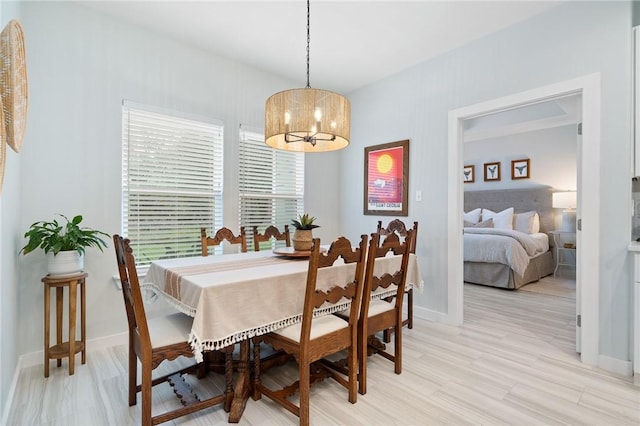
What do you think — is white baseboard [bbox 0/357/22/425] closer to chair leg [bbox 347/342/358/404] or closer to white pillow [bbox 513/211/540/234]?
chair leg [bbox 347/342/358/404]

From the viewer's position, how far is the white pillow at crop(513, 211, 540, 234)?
19.4 ft

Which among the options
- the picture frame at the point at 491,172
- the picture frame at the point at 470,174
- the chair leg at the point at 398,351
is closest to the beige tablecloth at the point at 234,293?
the chair leg at the point at 398,351

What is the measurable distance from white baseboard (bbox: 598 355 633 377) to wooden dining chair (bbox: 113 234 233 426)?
260cm

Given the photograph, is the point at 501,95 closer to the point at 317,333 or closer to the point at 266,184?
the point at 266,184

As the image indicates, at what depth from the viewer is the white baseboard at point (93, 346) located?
228 centimetres

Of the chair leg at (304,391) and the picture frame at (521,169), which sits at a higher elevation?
the picture frame at (521,169)

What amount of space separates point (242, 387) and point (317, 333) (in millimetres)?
562

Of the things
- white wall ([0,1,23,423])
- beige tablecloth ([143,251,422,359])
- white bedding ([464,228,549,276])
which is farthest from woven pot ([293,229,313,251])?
white bedding ([464,228,549,276])

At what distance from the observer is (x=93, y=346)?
8.46 ft

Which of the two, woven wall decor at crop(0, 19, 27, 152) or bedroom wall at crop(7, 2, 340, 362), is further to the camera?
bedroom wall at crop(7, 2, 340, 362)

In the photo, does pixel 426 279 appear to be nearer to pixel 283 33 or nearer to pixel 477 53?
pixel 477 53

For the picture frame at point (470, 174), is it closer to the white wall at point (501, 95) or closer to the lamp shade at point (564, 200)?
the lamp shade at point (564, 200)

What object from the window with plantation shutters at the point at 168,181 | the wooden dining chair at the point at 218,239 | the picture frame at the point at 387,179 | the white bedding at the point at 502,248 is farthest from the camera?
the white bedding at the point at 502,248

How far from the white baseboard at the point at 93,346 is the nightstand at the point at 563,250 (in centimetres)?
646
